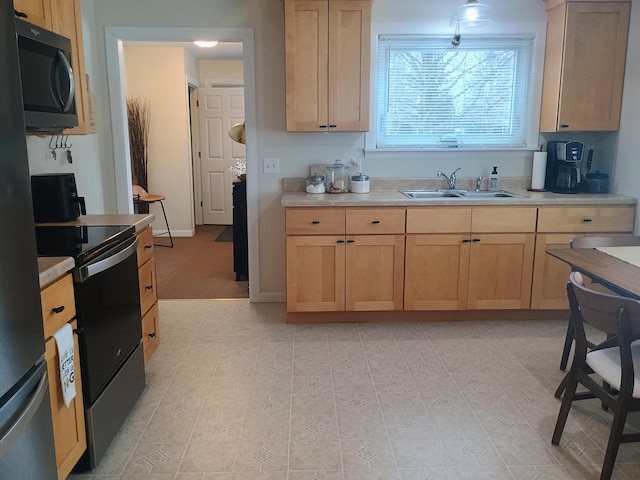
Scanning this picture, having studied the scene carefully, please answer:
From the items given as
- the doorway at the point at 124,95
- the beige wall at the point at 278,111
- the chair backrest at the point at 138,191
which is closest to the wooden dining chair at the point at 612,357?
the beige wall at the point at 278,111

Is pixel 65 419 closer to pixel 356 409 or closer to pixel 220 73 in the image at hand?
pixel 356 409

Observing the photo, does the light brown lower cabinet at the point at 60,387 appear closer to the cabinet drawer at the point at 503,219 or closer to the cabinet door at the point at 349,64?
the cabinet door at the point at 349,64

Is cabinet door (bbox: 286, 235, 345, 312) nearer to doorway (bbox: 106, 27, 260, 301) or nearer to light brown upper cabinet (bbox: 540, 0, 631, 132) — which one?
doorway (bbox: 106, 27, 260, 301)

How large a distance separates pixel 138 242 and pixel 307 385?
1.16m

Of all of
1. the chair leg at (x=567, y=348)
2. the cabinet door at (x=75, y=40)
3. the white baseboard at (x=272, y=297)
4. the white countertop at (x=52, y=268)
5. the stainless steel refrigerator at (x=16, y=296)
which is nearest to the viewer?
the stainless steel refrigerator at (x=16, y=296)

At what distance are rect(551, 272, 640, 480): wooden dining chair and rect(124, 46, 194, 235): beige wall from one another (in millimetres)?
5464

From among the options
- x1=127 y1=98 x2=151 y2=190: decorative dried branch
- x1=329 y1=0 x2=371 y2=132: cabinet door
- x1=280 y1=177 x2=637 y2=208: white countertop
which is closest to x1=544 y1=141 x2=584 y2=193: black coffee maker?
x1=280 y1=177 x2=637 y2=208: white countertop

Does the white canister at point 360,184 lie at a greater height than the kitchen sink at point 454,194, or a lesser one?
greater

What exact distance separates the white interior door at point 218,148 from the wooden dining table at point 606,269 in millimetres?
5508

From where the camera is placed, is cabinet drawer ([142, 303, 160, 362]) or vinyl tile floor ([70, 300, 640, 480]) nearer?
vinyl tile floor ([70, 300, 640, 480])

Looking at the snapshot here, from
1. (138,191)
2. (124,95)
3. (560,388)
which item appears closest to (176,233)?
(138,191)

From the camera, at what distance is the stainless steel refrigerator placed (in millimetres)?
1189

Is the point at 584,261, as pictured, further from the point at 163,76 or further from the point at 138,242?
the point at 163,76

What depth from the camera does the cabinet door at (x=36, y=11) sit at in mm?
2057
